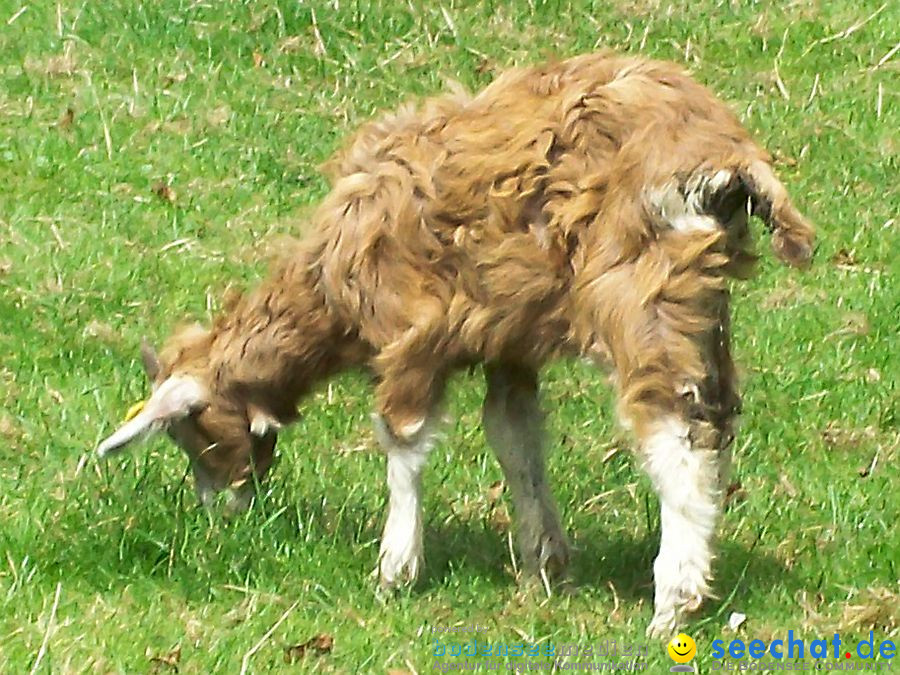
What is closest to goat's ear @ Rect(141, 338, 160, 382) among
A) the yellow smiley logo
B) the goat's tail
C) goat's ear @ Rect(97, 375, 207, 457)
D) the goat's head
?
the goat's head

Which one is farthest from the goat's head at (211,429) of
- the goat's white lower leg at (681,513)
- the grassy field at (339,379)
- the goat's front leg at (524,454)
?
the goat's white lower leg at (681,513)

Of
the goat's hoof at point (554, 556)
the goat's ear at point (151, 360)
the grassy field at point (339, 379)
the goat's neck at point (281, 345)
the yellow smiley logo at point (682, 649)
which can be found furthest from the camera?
the goat's ear at point (151, 360)

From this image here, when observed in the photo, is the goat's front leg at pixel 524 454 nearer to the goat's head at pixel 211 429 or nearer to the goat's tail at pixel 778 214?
the goat's head at pixel 211 429

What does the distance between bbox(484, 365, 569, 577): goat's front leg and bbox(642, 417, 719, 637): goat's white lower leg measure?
789 mm

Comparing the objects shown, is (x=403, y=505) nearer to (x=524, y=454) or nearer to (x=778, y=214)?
(x=524, y=454)

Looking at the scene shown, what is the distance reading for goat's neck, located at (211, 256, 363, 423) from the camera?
260 inches

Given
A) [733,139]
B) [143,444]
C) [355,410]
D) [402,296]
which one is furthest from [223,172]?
[733,139]

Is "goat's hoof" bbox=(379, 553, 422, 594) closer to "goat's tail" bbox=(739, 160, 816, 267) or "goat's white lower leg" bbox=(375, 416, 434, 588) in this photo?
"goat's white lower leg" bbox=(375, 416, 434, 588)

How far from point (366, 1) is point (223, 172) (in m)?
2.40

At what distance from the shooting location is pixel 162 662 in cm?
547

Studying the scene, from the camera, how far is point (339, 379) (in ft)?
23.5

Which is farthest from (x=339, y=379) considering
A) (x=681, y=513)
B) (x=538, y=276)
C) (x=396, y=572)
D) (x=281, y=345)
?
(x=681, y=513)

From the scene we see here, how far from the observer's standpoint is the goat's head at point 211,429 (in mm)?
Answer: 6844

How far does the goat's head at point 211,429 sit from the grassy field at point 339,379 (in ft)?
0.45
